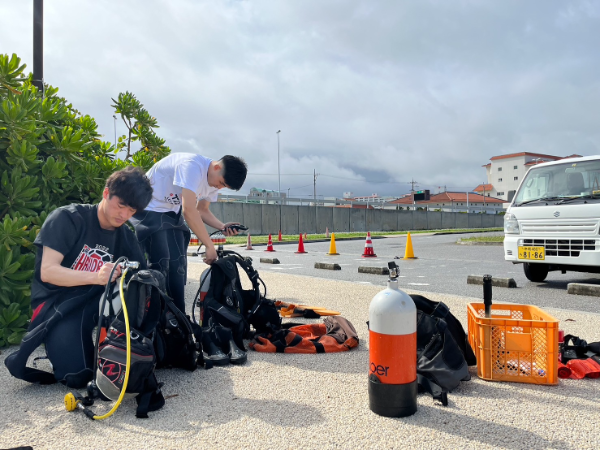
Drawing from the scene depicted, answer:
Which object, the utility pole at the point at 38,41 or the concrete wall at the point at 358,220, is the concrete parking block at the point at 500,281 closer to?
the utility pole at the point at 38,41

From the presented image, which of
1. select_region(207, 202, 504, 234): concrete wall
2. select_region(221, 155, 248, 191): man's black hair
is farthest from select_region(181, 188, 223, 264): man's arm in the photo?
select_region(207, 202, 504, 234): concrete wall

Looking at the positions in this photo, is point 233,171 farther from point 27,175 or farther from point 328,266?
point 328,266

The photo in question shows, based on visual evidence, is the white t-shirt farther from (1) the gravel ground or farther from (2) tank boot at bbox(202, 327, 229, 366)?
(1) the gravel ground

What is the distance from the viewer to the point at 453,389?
295cm

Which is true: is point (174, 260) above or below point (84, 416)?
above

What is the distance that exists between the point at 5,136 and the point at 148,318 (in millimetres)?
2089

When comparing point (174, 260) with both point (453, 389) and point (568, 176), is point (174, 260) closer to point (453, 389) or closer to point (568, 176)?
point (453, 389)

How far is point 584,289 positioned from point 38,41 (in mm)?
8064

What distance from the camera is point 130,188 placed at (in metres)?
2.98

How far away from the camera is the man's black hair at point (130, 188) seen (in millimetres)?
2982

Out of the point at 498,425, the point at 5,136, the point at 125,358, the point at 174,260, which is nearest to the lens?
the point at 498,425

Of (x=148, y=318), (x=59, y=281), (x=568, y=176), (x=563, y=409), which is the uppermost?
(x=568, y=176)

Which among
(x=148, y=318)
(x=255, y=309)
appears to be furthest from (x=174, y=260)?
(x=148, y=318)

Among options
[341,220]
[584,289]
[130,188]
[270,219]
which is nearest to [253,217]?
[270,219]
